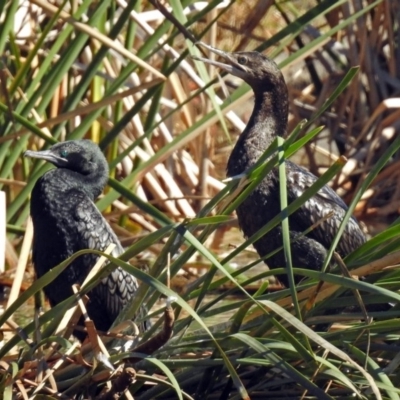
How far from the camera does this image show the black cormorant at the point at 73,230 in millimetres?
4129

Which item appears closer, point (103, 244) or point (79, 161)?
point (103, 244)

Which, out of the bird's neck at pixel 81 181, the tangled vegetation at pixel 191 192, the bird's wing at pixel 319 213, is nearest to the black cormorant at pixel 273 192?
the bird's wing at pixel 319 213

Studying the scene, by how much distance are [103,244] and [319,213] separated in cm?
92

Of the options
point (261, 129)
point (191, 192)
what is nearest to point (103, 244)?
point (261, 129)

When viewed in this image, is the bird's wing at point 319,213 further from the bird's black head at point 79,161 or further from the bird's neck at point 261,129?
the bird's black head at point 79,161

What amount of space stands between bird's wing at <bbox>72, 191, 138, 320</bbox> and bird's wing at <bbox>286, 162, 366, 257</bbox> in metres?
0.75

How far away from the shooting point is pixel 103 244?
13.6 ft

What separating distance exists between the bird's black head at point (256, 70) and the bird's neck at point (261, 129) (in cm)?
3

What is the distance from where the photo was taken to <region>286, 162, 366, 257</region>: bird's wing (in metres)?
4.45

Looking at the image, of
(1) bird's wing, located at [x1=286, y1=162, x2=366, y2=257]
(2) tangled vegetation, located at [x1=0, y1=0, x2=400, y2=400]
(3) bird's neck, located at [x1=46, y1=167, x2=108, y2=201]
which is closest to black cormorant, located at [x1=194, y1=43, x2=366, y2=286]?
(1) bird's wing, located at [x1=286, y1=162, x2=366, y2=257]

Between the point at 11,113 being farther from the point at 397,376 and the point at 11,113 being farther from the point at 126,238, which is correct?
the point at 397,376

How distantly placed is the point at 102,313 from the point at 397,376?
1548 mm

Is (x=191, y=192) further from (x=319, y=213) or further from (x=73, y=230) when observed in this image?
(x=73, y=230)

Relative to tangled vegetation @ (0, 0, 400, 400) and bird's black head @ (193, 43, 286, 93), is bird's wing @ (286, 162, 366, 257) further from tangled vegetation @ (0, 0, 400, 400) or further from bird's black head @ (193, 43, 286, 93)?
bird's black head @ (193, 43, 286, 93)
